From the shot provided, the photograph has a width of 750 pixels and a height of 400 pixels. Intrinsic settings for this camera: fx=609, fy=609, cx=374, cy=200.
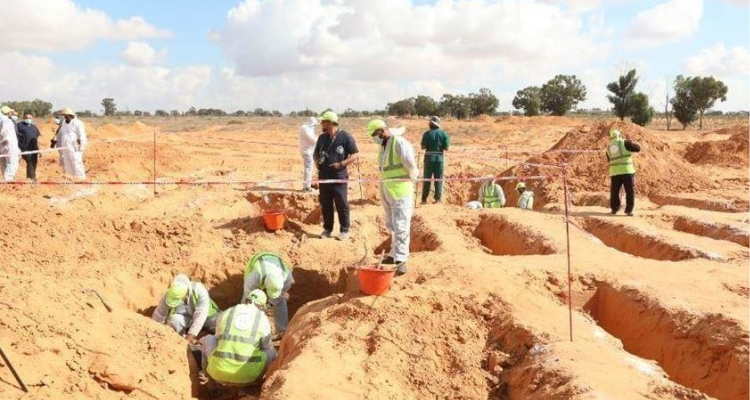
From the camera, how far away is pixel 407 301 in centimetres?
574

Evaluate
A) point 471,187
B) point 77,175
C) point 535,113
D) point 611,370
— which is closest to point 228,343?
point 611,370

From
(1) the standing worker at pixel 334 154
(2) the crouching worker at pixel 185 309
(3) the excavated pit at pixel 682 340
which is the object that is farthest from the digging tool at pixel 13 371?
(3) the excavated pit at pixel 682 340

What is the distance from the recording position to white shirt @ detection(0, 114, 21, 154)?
11.3 metres

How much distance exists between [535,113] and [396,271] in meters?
44.2

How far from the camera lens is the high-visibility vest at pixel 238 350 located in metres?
5.73

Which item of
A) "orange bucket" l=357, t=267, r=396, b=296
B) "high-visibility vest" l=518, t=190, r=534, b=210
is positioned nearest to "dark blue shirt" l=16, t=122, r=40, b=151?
"orange bucket" l=357, t=267, r=396, b=296

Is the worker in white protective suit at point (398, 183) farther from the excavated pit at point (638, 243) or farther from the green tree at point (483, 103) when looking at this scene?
the green tree at point (483, 103)

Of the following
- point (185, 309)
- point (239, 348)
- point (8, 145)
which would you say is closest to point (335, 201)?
point (185, 309)

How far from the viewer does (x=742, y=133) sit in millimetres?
18891

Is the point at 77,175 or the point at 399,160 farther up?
the point at 399,160

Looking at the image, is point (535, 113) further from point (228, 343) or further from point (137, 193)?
point (228, 343)

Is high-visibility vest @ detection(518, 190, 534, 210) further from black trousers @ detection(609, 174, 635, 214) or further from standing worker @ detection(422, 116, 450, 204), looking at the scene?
standing worker @ detection(422, 116, 450, 204)

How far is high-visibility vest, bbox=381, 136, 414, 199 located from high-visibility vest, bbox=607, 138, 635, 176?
5464mm

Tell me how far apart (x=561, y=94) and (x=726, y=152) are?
29.2 meters
